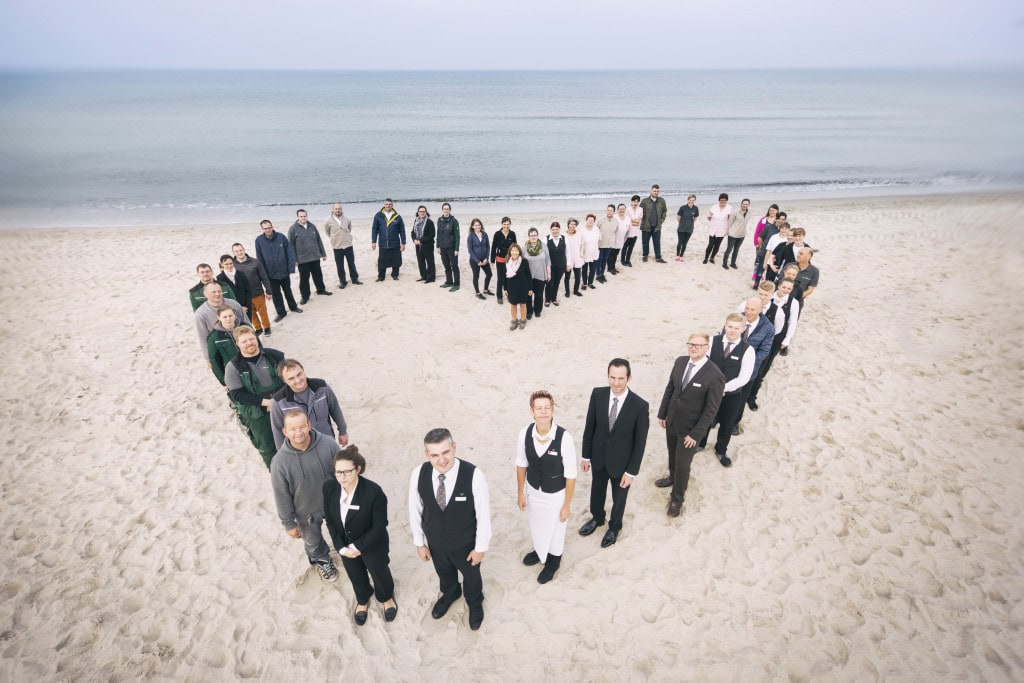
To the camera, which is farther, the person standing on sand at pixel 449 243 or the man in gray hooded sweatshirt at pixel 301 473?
the person standing on sand at pixel 449 243

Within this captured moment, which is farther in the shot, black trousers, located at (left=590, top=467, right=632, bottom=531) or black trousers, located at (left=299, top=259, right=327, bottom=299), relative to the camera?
black trousers, located at (left=299, top=259, right=327, bottom=299)

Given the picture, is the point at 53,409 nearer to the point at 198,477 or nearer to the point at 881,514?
the point at 198,477

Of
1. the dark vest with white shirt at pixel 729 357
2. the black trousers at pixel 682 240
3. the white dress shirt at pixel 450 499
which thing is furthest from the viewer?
the black trousers at pixel 682 240

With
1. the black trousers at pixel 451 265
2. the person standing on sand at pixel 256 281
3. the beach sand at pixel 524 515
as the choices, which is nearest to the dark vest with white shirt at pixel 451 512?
the beach sand at pixel 524 515

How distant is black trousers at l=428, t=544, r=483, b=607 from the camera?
3803 millimetres

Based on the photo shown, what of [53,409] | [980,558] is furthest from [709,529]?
[53,409]

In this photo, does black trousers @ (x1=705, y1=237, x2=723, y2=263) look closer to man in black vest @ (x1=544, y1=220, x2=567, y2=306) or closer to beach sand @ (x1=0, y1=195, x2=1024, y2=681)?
beach sand @ (x1=0, y1=195, x2=1024, y2=681)

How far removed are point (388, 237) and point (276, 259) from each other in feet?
8.65

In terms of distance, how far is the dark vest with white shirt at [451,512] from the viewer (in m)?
3.52

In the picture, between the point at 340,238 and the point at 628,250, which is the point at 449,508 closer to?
the point at 340,238

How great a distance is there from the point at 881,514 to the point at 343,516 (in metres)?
5.71

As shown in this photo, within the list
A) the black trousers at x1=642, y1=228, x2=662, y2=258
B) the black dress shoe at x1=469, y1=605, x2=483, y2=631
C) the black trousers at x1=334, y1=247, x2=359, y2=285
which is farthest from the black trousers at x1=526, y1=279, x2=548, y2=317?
the black dress shoe at x1=469, y1=605, x2=483, y2=631

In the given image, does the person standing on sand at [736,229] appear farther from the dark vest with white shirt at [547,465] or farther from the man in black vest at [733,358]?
the dark vest with white shirt at [547,465]

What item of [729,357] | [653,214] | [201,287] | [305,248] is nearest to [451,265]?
[305,248]
